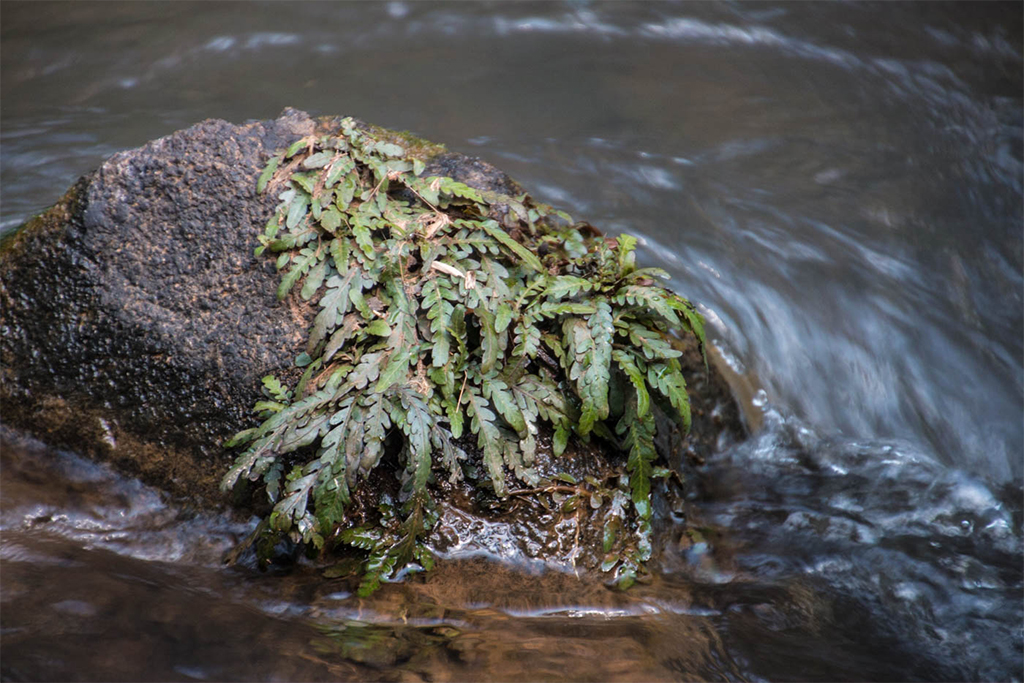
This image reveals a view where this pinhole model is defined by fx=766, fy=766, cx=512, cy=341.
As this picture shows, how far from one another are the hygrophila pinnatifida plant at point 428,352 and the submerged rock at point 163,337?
0.45ft

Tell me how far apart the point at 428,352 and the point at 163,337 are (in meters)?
1.16

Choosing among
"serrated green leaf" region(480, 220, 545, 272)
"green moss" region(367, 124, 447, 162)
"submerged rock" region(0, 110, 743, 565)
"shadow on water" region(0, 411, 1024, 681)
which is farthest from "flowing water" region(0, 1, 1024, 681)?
"green moss" region(367, 124, 447, 162)

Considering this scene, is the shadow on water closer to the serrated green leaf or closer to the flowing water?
the flowing water

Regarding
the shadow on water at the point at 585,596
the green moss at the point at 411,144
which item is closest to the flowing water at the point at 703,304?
the shadow on water at the point at 585,596

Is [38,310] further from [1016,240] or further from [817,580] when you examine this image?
[1016,240]

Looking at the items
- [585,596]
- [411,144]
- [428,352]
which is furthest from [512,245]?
[585,596]

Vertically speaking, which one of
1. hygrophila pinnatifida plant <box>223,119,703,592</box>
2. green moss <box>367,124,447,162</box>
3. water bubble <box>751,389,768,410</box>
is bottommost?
water bubble <box>751,389,768,410</box>

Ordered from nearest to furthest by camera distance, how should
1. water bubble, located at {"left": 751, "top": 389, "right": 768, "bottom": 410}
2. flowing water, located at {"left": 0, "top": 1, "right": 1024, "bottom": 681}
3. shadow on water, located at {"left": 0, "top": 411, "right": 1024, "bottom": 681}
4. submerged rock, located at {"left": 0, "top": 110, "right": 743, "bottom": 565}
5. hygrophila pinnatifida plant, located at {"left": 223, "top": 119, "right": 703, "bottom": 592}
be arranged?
shadow on water, located at {"left": 0, "top": 411, "right": 1024, "bottom": 681} < flowing water, located at {"left": 0, "top": 1, "right": 1024, "bottom": 681} < hygrophila pinnatifida plant, located at {"left": 223, "top": 119, "right": 703, "bottom": 592} < submerged rock, located at {"left": 0, "top": 110, "right": 743, "bottom": 565} < water bubble, located at {"left": 751, "top": 389, "right": 768, "bottom": 410}

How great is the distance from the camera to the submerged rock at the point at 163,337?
3.33 metres

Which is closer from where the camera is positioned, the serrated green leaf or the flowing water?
the flowing water

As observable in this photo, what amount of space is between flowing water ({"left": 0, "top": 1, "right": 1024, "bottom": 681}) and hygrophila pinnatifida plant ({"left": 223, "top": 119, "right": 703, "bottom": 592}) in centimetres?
41

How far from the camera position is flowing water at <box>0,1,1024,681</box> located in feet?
9.56

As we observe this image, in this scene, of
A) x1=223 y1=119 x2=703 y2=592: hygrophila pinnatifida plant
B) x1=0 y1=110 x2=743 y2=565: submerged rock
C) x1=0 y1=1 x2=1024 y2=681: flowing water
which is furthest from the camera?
x1=0 y1=110 x2=743 y2=565: submerged rock

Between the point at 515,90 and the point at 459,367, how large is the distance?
5.38m
